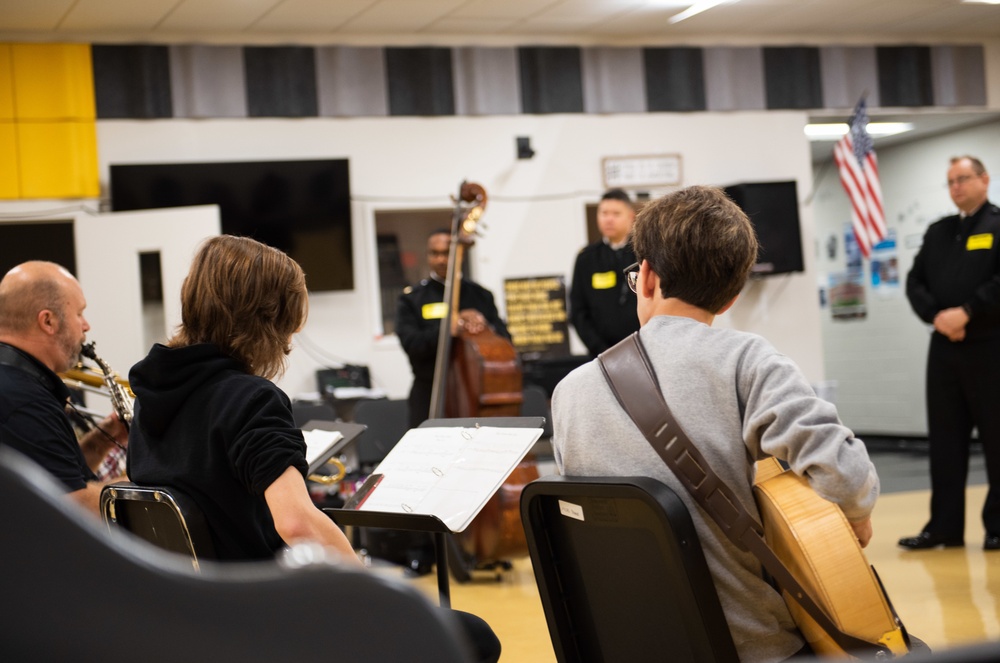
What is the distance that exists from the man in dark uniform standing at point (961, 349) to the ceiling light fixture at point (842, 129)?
4718mm

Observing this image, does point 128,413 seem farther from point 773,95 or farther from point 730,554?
point 773,95

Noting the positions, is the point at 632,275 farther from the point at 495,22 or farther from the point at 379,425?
the point at 495,22

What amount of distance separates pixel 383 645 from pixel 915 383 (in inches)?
437

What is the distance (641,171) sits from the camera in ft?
27.6

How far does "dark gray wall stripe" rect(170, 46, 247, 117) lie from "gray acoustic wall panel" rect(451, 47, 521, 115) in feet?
5.13

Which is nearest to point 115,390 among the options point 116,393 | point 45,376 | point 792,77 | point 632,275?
point 116,393

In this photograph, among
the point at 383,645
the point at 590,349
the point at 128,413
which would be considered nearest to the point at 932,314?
the point at 590,349

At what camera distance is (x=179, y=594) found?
1.23 feet

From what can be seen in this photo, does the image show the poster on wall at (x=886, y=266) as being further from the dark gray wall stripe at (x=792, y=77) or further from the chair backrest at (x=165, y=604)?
the chair backrest at (x=165, y=604)

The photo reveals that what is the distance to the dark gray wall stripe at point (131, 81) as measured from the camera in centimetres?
729

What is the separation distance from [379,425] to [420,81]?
3.16 meters

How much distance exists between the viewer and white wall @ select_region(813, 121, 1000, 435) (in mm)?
10281

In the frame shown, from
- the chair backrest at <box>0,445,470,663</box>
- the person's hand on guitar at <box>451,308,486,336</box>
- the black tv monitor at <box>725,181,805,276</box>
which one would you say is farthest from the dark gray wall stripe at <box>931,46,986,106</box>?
the chair backrest at <box>0,445,470,663</box>

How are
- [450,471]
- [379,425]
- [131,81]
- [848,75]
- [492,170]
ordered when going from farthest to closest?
1. [848,75]
2. [492,170]
3. [131,81]
4. [379,425]
5. [450,471]
